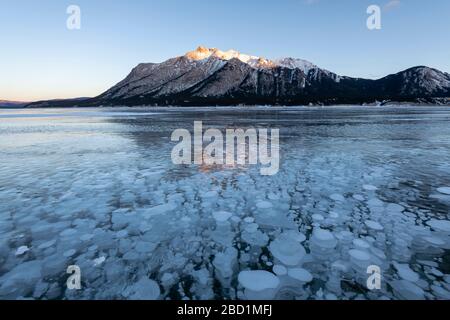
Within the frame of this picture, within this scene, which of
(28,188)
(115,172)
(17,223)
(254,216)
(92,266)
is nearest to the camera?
(92,266)

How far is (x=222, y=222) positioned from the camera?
5.16 m

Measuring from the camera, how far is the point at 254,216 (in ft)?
17.9

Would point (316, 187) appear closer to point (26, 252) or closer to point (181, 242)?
point (181, 242)

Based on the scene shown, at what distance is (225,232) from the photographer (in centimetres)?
475

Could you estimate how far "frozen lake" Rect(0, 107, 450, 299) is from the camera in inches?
131

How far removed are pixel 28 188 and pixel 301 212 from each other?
22.6 feet

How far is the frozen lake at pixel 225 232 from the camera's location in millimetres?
3334

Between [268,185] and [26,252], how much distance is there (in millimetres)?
5345

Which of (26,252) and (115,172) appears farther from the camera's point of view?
(115,172)
